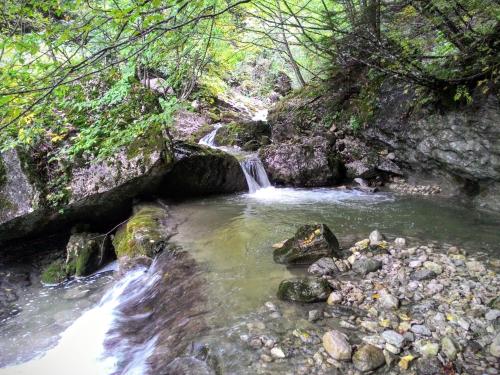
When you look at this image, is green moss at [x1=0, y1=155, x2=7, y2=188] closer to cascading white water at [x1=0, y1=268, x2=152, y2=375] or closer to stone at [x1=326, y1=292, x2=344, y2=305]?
cascading white water at [x1=0, y1=268, x2=152, y2=375]

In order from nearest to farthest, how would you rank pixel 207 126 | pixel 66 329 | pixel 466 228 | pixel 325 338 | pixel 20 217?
pixel 325 338 → pixel 66 329 → pixel 466 228 → pixel 20 217 → pixel 207 126

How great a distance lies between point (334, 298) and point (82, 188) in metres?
5.95

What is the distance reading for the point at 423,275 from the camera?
4.48 m

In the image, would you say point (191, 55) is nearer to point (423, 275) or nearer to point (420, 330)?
point (423, 275)

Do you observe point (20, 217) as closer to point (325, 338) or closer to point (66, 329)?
point (66, 329)

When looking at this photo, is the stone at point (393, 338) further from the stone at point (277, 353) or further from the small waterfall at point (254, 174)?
the small waterfall at point (254, 174)

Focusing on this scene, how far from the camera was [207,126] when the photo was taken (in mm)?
15844

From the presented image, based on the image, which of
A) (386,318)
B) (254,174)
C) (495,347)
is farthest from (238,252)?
(254,174)

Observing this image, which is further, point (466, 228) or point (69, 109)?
point (69, 109)

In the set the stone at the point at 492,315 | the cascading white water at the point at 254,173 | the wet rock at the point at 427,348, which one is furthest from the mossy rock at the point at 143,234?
the stone at the point at 492,315

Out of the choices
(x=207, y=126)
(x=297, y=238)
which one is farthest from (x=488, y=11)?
(x=207, y=126)

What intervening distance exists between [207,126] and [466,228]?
11.5 meters

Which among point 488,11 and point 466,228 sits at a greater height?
point 488,11

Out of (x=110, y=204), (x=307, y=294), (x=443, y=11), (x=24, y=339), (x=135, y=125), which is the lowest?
(x=24, y=339)
